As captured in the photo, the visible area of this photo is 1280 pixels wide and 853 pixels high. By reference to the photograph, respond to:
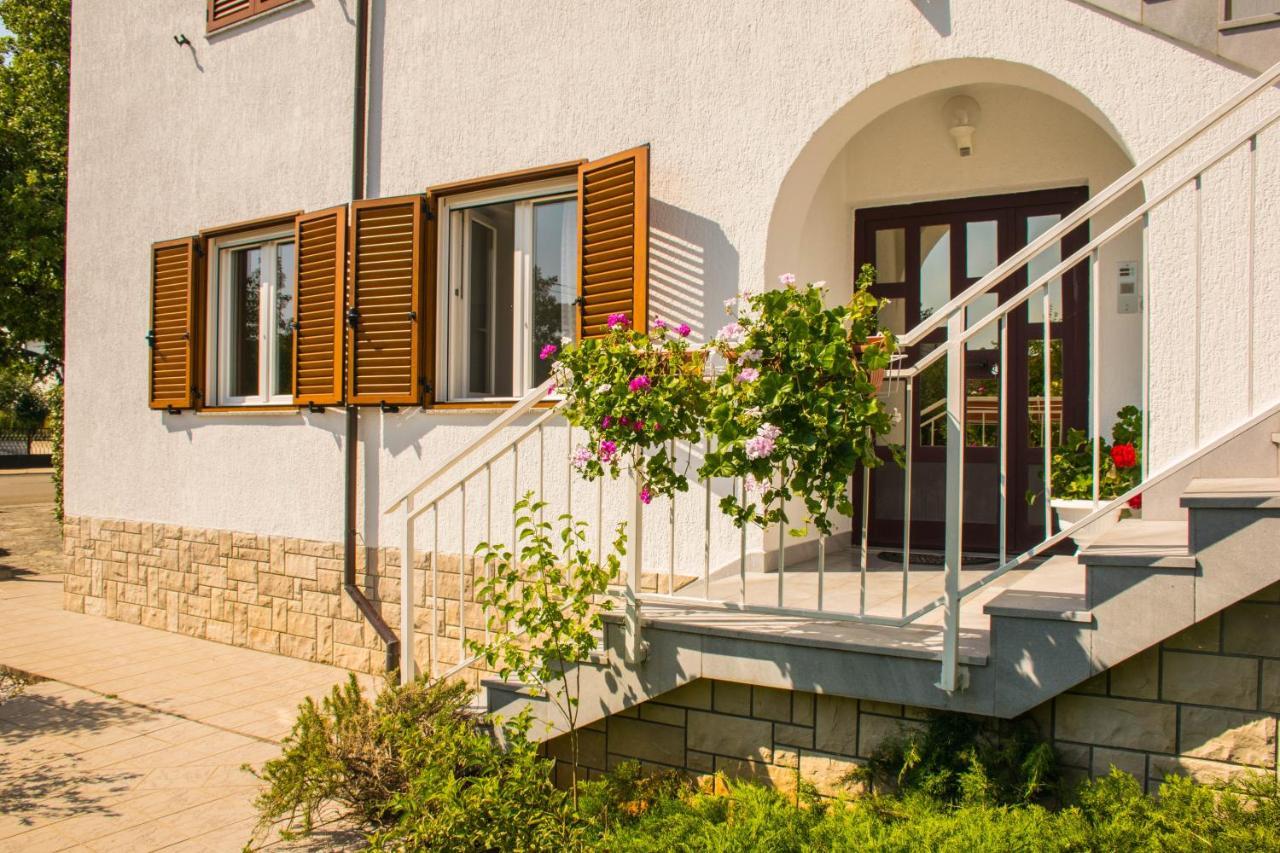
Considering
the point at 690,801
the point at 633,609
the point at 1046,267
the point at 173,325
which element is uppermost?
the point at 1046,267

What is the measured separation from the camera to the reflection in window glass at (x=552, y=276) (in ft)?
18.1

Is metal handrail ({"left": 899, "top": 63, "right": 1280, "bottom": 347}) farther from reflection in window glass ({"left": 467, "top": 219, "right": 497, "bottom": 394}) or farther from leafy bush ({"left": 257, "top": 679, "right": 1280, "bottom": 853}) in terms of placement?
reflection in window glass ({"left": 467, "top": 219, "right": 497, "bottom": 394})

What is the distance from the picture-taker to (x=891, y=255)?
5336 mm

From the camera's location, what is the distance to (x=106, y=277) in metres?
8.00

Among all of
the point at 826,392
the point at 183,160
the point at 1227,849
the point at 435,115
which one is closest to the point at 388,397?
the point at 435,115

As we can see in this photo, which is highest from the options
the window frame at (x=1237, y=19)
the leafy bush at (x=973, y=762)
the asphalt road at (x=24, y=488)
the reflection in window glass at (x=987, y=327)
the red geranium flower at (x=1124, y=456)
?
the window frame at (x=1237, y=19)

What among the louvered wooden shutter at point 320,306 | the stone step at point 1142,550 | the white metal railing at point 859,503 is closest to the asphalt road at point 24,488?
the louvered wooden shutter at point 320,306

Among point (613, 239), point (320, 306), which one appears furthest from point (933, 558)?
point (320, 306)

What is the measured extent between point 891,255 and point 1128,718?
10.5 ft

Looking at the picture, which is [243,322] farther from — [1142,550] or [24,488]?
[24,488]

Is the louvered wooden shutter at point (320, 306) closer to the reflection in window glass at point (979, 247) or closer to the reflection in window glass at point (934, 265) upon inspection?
the reflection in window glass at point (934, 265)

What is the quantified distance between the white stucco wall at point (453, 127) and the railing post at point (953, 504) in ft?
4.96

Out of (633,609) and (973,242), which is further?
(973,242)

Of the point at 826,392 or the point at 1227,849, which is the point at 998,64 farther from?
the point at 1227,849
